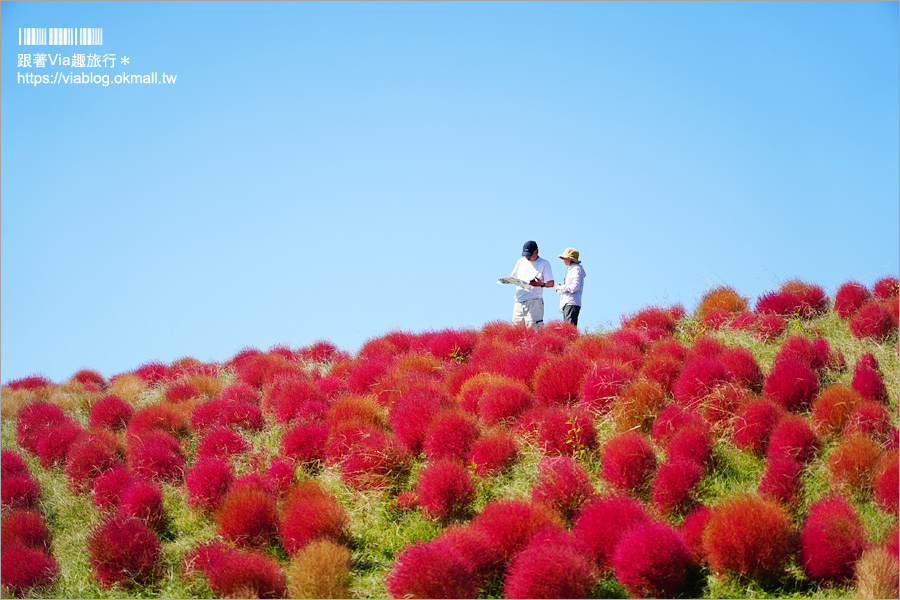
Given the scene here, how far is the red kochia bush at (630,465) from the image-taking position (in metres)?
6.89

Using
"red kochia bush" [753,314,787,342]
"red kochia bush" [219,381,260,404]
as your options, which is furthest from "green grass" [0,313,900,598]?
"red kochia bush" [219,381,260,404]

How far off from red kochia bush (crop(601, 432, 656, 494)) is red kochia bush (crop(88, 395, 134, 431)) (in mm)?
6883

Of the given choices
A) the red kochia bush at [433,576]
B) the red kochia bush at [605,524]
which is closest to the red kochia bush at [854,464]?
the red kochia bush at [605,524]

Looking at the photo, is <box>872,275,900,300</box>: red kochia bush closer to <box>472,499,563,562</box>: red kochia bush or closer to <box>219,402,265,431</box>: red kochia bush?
<box>472,499,563,562</box>: red kochia bush

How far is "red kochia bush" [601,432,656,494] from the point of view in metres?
6.89

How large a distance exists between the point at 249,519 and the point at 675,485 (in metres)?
3.84

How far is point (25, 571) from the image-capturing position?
277 inches

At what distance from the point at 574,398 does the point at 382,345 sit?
4060 mm

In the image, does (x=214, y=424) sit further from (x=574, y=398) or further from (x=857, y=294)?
(x=857, y=294)

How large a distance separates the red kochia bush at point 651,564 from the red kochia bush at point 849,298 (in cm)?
638

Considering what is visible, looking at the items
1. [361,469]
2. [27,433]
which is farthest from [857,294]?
[27,433]

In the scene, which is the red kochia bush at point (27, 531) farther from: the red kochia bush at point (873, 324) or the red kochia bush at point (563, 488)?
the red kochia bush at point (873, 324)

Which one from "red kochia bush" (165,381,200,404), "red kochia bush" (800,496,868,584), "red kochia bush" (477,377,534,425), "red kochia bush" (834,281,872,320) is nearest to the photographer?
"red kochia bush" (800,496,868,584)

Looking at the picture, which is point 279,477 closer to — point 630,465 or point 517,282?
point 630,465
